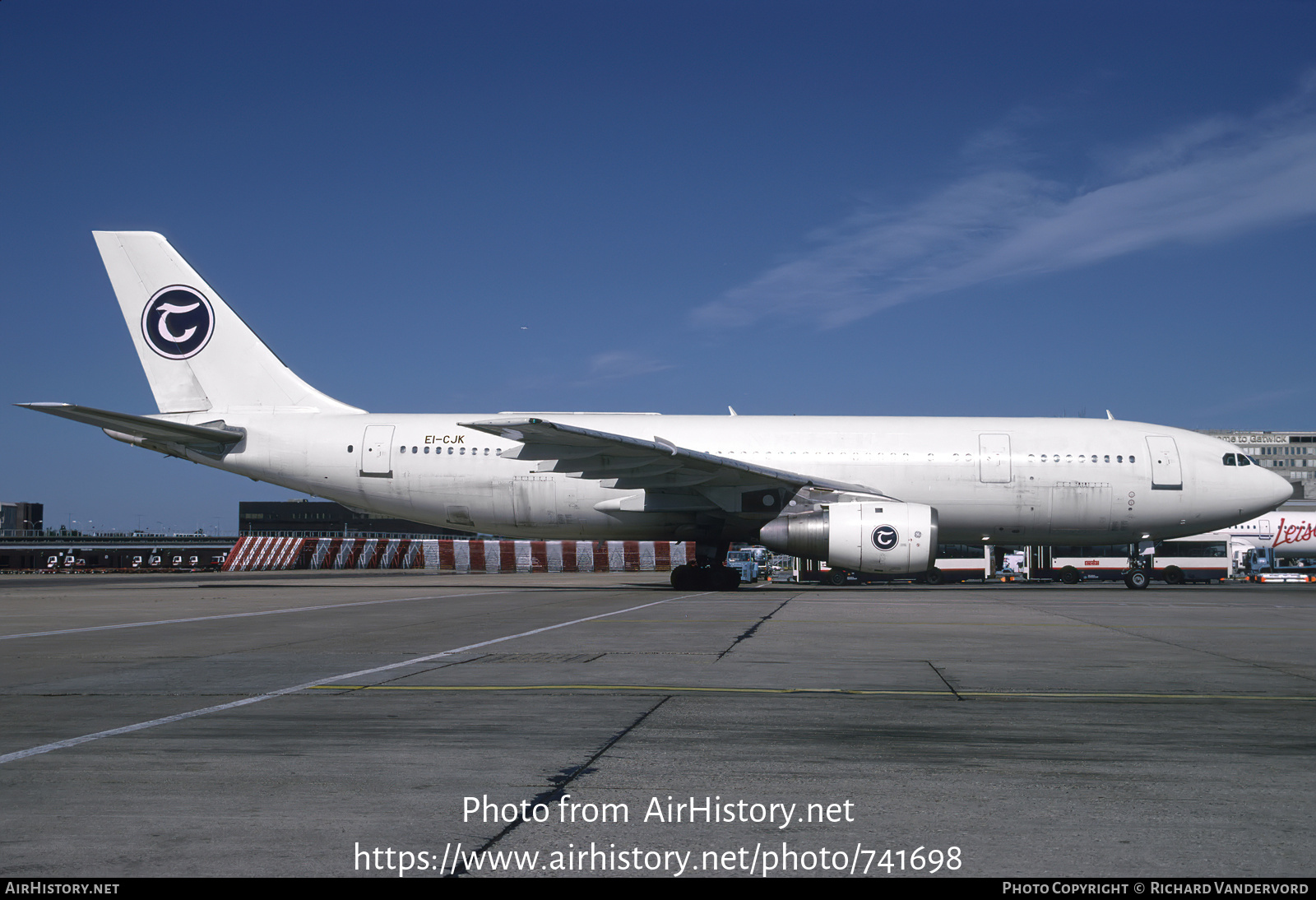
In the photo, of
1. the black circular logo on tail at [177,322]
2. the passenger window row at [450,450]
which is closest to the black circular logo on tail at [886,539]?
the passenger window row at [450,450]

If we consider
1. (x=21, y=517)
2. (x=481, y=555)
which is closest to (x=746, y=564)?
(x=481, y=555)

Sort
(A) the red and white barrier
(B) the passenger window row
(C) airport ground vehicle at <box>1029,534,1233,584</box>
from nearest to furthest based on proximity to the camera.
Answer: (B) the passenger window row, (C) airport ground vehicle at <box>1029,534,1233,584</box>, (A) the red and white barrier

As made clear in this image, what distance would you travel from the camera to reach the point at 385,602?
55.1 feet

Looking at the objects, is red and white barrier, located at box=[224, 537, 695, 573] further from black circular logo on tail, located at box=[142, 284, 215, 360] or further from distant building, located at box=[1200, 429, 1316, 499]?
distant building, located at box=[1200, 429, 1316, 499]

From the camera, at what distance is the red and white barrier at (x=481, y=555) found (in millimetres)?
42844

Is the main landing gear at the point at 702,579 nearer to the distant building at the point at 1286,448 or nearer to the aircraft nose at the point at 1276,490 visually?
the aircraft nose at the point at 1276,490

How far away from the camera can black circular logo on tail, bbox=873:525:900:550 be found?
64.5 ft

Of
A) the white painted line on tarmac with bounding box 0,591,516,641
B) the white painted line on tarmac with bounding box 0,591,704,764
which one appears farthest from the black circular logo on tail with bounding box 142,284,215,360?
the white painted line on tarmac with bounding box 0,591,704,764

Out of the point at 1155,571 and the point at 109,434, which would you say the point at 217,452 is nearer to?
the point at 109,434

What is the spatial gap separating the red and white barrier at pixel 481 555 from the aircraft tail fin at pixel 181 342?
62.1 ft

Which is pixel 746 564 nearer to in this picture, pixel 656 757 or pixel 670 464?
pixel 670 464

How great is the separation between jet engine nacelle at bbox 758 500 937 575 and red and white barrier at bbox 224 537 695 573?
21390mm

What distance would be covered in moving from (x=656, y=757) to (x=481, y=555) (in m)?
40.0

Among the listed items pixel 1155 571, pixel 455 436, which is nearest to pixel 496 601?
pixel 455 436
